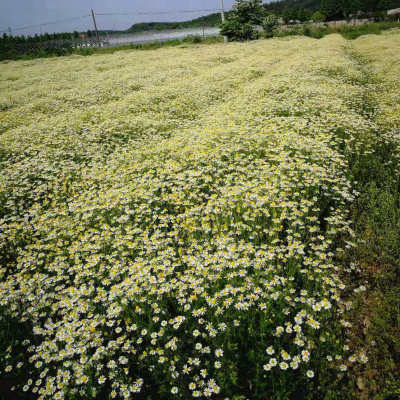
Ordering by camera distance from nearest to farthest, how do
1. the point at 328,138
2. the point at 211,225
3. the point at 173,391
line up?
the point at 173,391, the point at 211,225, the point at 328,138

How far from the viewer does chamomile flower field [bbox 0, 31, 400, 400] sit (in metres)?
3.21

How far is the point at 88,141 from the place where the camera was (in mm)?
10461

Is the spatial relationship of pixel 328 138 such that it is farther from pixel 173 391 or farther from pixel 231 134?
pixel 173 391

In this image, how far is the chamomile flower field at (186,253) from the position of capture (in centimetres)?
321

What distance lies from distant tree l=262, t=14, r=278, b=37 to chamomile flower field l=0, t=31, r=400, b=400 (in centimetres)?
4628

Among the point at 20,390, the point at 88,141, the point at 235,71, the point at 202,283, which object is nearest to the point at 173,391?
the point at 202,283

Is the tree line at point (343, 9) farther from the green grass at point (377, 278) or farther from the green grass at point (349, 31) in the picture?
the green grass at point (377, 278)

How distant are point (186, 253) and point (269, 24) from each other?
57562 millimetres

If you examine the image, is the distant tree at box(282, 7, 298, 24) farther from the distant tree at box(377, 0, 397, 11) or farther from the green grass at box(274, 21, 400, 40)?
the green grass at box(274, 21, 400, 40)

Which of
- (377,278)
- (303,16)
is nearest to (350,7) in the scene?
(303,16)

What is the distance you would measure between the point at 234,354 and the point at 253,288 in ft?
2.85

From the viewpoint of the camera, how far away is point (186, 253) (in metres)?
4.65

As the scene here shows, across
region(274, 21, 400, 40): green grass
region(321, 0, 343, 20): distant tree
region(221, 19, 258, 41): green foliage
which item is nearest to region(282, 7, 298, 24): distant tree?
region(321, 0, 343, 20): distant tree

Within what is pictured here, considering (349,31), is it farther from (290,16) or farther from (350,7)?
(350,7)
